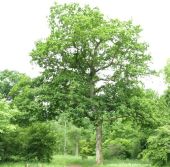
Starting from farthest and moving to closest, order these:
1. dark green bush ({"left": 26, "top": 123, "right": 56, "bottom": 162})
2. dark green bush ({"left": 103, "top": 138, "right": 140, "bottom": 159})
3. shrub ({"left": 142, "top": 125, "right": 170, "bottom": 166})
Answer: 1. dark green bush ({"left": 103, "top": 138, "right": 140, "bottom": 159})
2. dark green bush ({"left": 26, "top": 123, "right": 56, "bottom": 162})
3. shrub ({"left": 142, "top": 125, "right": 170, "bottom": 166})

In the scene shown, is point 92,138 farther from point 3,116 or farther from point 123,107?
point 3,116

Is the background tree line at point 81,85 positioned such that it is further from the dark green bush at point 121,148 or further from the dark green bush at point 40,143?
the dark green bush at point 121,148

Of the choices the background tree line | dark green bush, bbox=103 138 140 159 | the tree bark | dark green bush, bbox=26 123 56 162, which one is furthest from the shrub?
dark green bush, bbox=103 138 140 159

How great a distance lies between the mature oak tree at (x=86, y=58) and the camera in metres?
33.9

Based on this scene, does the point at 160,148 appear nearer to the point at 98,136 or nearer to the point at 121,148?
the point at 98,136

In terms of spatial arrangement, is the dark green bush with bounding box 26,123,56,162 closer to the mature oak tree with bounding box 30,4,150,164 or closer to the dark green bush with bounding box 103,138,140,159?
the mature oak tree with bounding box 30,4,150,164

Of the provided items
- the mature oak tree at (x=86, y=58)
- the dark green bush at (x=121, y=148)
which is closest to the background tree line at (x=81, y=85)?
the mature oak tree at (x=86, y=58)

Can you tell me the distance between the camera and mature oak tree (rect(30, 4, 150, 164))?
33.9 m

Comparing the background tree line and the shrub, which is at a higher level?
the background tree line

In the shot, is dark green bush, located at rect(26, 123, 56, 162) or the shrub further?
dark green bush, located at rect(26, 123, 56, 162)

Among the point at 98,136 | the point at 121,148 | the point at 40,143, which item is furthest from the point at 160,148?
the point at 121,148

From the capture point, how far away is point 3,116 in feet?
84.7

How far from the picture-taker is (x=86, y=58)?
119ft

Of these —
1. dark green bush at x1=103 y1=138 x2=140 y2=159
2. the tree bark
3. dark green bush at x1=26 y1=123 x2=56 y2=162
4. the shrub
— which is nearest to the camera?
the shrub
